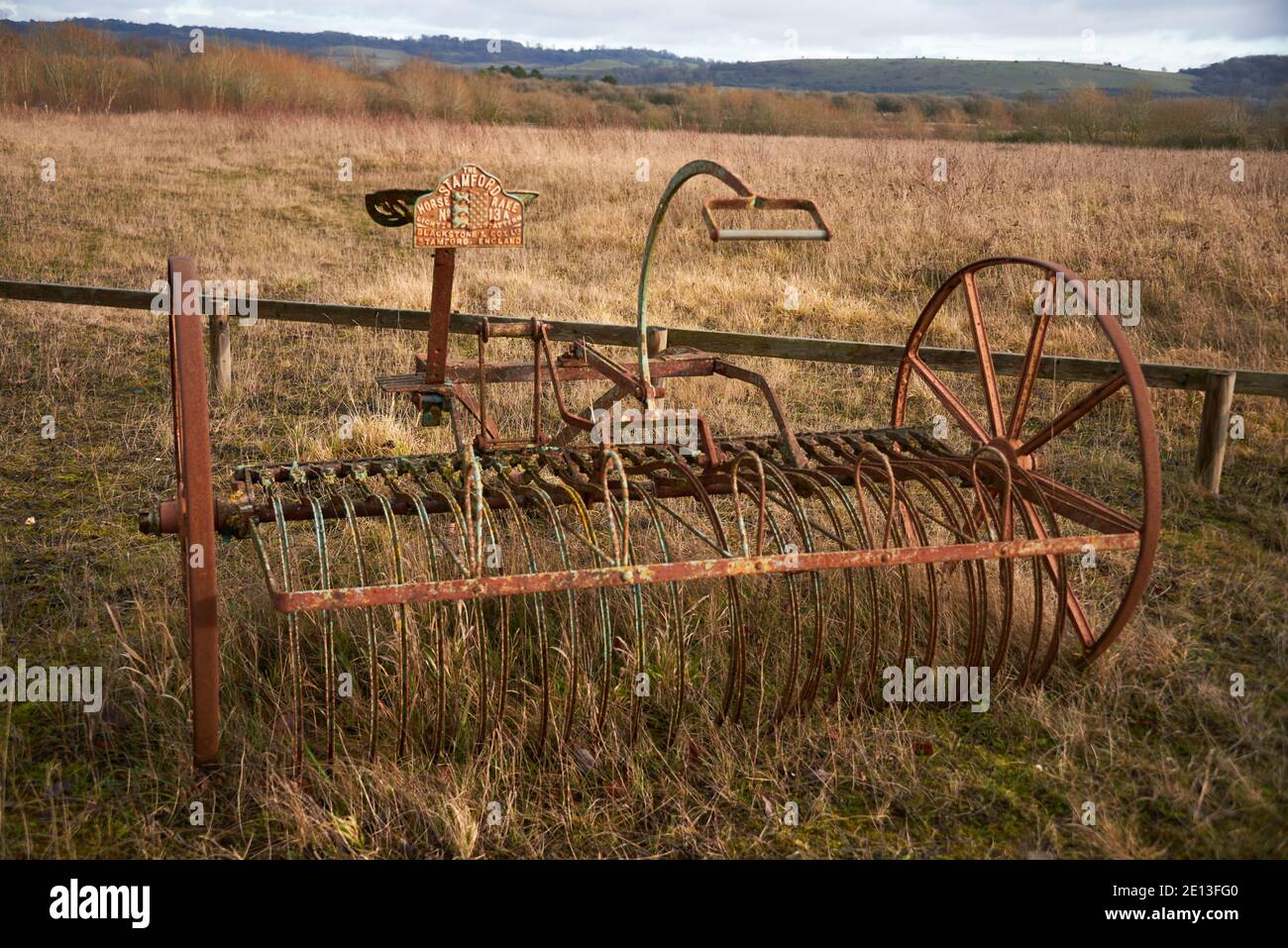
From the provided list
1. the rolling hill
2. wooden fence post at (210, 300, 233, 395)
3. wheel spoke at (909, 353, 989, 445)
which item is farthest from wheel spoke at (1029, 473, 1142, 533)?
the rolling hill

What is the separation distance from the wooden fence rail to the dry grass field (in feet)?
1.00

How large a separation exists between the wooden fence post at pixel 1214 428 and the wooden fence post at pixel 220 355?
496 cm

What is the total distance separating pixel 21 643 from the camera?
3.49 m

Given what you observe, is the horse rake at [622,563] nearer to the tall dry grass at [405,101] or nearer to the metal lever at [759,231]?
the metal lever at [759,231]

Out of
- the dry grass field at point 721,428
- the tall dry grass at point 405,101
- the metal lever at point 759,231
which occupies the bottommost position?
the dry grass field at point 721,428

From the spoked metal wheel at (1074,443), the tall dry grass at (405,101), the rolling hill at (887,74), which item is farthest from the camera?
the rolling hill at (887,74)

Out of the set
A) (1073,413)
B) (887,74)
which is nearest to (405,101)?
(1073,413)

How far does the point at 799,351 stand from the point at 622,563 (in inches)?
109

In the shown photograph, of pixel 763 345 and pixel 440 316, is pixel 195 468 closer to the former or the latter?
pixel 440 316

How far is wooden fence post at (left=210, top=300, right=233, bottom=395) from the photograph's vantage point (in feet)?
19.7

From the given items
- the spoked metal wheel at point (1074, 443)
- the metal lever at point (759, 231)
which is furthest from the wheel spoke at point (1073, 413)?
the metal lever at point (759, 231)

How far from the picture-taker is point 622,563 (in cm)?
270

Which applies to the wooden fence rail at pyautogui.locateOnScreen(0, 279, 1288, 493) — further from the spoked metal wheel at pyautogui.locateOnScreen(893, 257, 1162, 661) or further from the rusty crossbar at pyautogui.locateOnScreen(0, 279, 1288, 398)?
the spoked metal wheel at pyautogui.locateOnScreen(893, 257, 1162, 661)

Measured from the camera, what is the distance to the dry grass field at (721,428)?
2.74 metres
